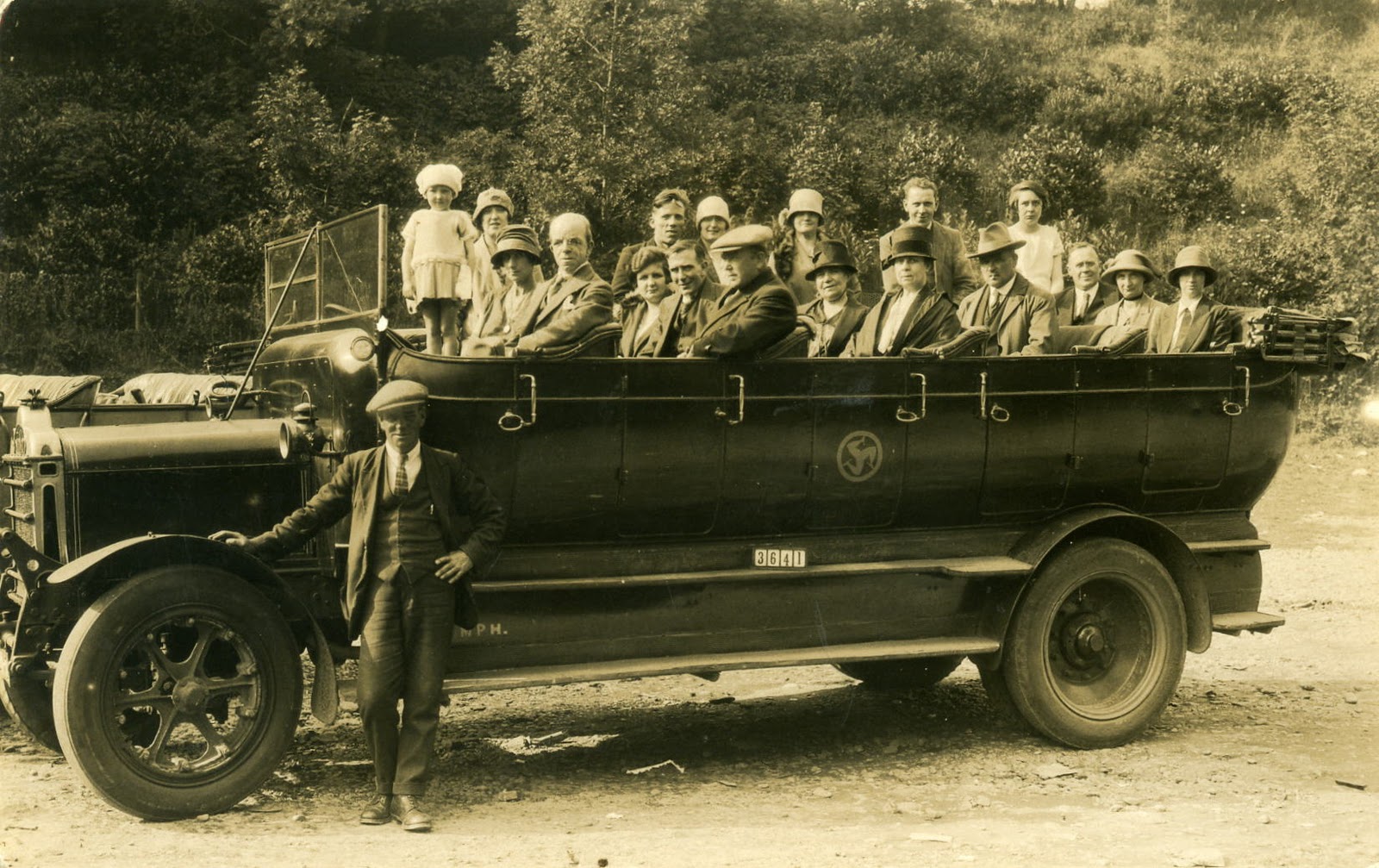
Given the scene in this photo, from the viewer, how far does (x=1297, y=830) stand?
195 inches

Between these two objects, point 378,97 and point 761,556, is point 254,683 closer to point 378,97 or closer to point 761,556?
point 761,556

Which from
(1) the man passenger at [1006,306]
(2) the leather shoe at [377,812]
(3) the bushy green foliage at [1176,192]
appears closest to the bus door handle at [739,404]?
(1) the man passenger at [1006,306]

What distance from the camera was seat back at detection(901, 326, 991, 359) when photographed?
5859mm

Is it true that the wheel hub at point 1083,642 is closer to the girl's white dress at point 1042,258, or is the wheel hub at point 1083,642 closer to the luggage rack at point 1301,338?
the luggage rack at point 1301,338

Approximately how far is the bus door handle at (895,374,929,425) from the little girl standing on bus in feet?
7.41

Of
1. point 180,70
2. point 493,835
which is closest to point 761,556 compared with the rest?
point 493,835

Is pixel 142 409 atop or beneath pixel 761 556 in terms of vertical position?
atop

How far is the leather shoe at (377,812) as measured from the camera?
4.88 m

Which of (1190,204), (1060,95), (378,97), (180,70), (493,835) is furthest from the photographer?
(1060,95)

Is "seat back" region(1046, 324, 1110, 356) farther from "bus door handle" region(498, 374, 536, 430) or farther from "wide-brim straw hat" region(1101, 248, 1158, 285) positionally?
"bus door handle" region(498, 374, 536, 430)

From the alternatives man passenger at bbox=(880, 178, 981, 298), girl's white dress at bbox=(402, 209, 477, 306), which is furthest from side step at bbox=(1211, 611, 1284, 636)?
girl's white dress at bbox=(402, 209, 477, 306)

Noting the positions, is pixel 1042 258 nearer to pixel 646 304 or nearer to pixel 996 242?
pixel 996 242

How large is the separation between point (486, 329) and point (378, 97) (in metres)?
16.4

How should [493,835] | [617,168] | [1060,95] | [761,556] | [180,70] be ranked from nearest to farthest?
[493,835] → [761,556] → [617,168] → [180,70] → [1060,95]
